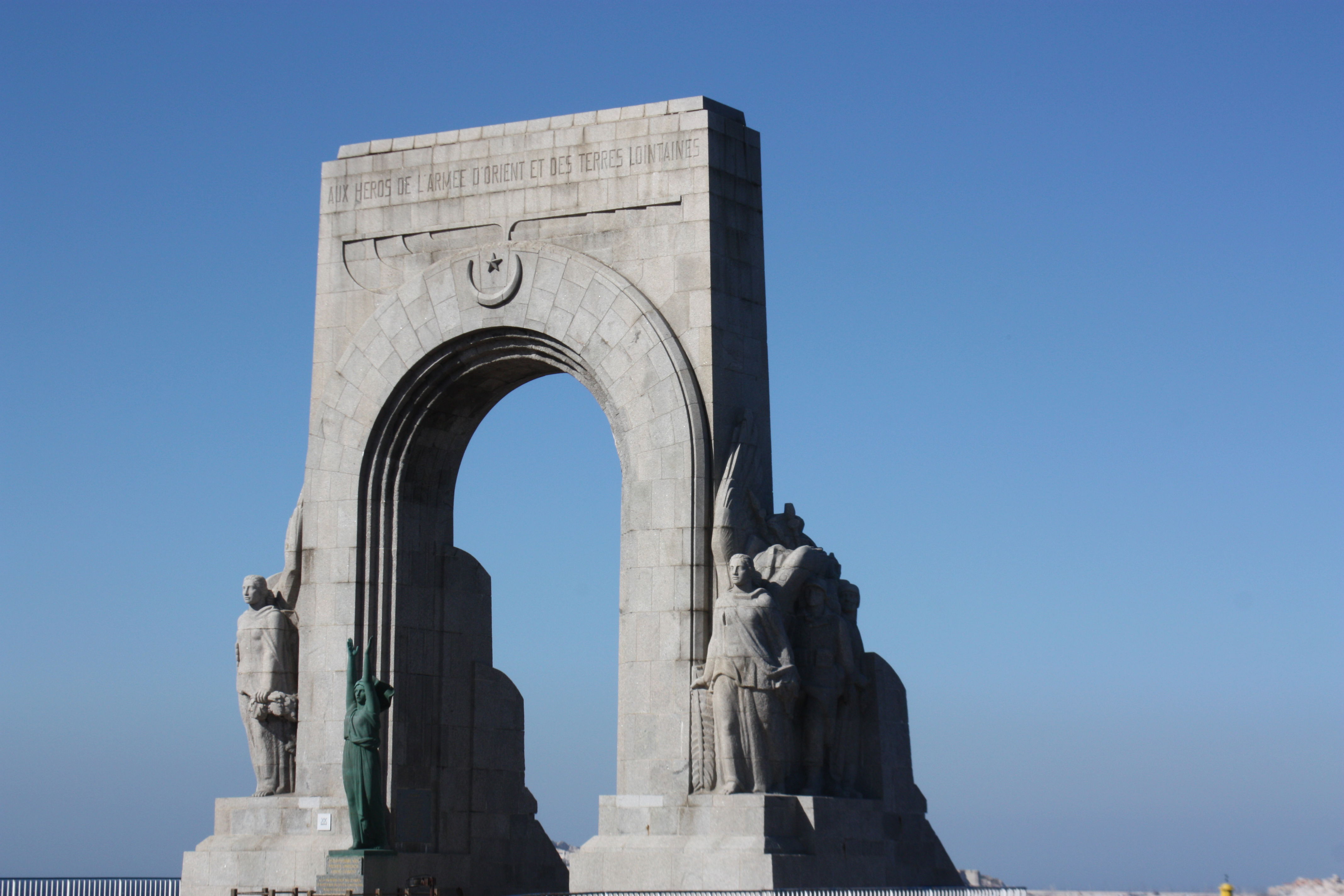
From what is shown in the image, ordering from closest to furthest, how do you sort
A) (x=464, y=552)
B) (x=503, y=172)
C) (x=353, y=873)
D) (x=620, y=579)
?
(x=353, y=873)
(x=620, y=579)
(x=503, y=172)
(x=464, y=552)

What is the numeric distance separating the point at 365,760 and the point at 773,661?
484cm

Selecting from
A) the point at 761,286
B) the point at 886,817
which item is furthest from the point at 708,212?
the point at 886,817

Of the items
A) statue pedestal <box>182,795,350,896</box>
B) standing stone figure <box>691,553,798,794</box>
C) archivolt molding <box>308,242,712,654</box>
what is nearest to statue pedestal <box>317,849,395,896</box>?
statue pedestal <box>182,795,350,896</box>

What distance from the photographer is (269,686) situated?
87.1 ft

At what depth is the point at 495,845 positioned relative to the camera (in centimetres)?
2734

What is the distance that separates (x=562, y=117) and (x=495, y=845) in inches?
372

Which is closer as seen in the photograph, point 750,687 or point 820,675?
point 750,687

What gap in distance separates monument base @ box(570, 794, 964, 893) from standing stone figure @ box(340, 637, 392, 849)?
2.32 m

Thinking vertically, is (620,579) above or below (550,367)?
below

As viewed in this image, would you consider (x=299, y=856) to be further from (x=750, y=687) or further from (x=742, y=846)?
(x=750, y=687)

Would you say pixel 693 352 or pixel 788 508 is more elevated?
pixel 693 352

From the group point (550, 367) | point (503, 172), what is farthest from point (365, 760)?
point (503, 172)

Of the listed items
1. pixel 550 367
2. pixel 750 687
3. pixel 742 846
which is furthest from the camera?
pixel 550 367

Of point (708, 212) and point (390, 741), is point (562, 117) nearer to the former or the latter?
point (708, 212)
